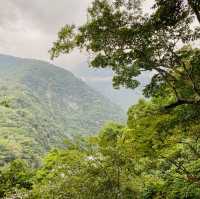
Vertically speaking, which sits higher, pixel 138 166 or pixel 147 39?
pixel 147 39

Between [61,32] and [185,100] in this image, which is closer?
[185,100]

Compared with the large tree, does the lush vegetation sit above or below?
below

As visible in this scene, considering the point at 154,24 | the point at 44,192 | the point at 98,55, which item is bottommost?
the point at 44,192

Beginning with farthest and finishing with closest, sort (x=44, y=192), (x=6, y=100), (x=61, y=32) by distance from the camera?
(x=6, y=100) < (x=44, y=192) < (x=61, y=32)

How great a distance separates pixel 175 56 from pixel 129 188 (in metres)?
9.07

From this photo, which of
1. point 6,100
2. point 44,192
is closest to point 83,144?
point 44,192

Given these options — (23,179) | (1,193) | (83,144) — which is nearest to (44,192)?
(83,144)

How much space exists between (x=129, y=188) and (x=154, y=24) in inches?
395

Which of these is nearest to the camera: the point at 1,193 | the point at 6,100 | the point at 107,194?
the point at 107,194

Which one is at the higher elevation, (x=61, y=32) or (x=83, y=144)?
(x=61, y=32)

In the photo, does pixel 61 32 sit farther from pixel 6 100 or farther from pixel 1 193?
pixel 1 193

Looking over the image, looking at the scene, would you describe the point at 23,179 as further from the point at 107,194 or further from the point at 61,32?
the point at 61,32

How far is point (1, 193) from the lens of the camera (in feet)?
145

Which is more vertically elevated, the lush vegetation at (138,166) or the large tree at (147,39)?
the large tree at (147,39)
